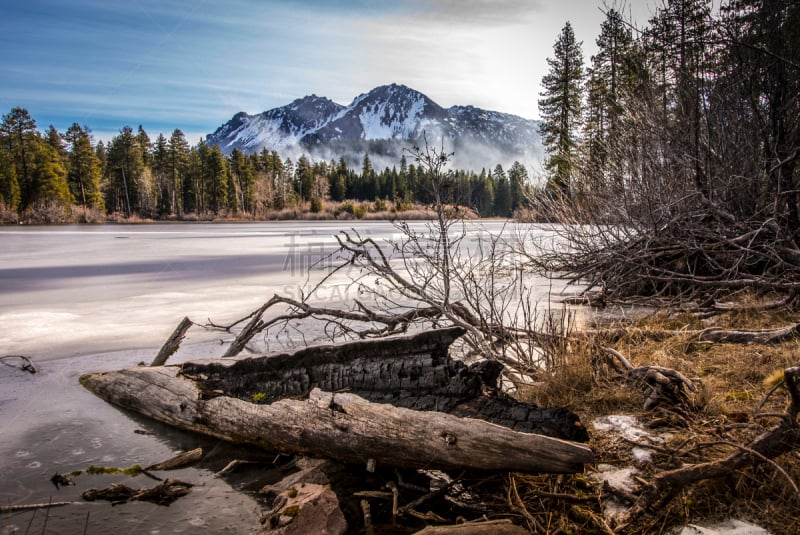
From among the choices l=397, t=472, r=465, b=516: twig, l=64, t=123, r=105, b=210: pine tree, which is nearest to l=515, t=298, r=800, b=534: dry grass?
l=397, t=472, r=465, b=516: twig

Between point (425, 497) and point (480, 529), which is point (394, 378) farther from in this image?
point (480, 529)

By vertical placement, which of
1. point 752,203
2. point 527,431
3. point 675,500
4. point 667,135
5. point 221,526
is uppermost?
point 667,135

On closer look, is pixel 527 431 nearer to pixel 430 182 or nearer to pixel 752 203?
pixel 430 182

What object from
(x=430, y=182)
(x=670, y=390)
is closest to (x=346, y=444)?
(x=670, y=390)

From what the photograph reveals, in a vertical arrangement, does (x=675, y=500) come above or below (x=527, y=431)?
below

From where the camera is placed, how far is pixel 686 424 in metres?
3.11

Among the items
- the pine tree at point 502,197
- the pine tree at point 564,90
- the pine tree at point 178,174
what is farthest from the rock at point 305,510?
the pine tree at point 502,197

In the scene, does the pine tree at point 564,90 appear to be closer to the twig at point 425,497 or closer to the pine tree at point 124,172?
the twig at point 425,497

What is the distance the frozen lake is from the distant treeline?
38243 millimetres

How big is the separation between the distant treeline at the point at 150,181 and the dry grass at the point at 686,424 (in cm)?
4198

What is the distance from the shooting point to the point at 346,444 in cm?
297

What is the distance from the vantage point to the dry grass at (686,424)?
2.34 m

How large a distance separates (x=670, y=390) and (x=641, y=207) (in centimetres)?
587

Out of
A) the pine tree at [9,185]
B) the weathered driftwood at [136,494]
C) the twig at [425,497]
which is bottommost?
the weathered driftwood at [136,494]
